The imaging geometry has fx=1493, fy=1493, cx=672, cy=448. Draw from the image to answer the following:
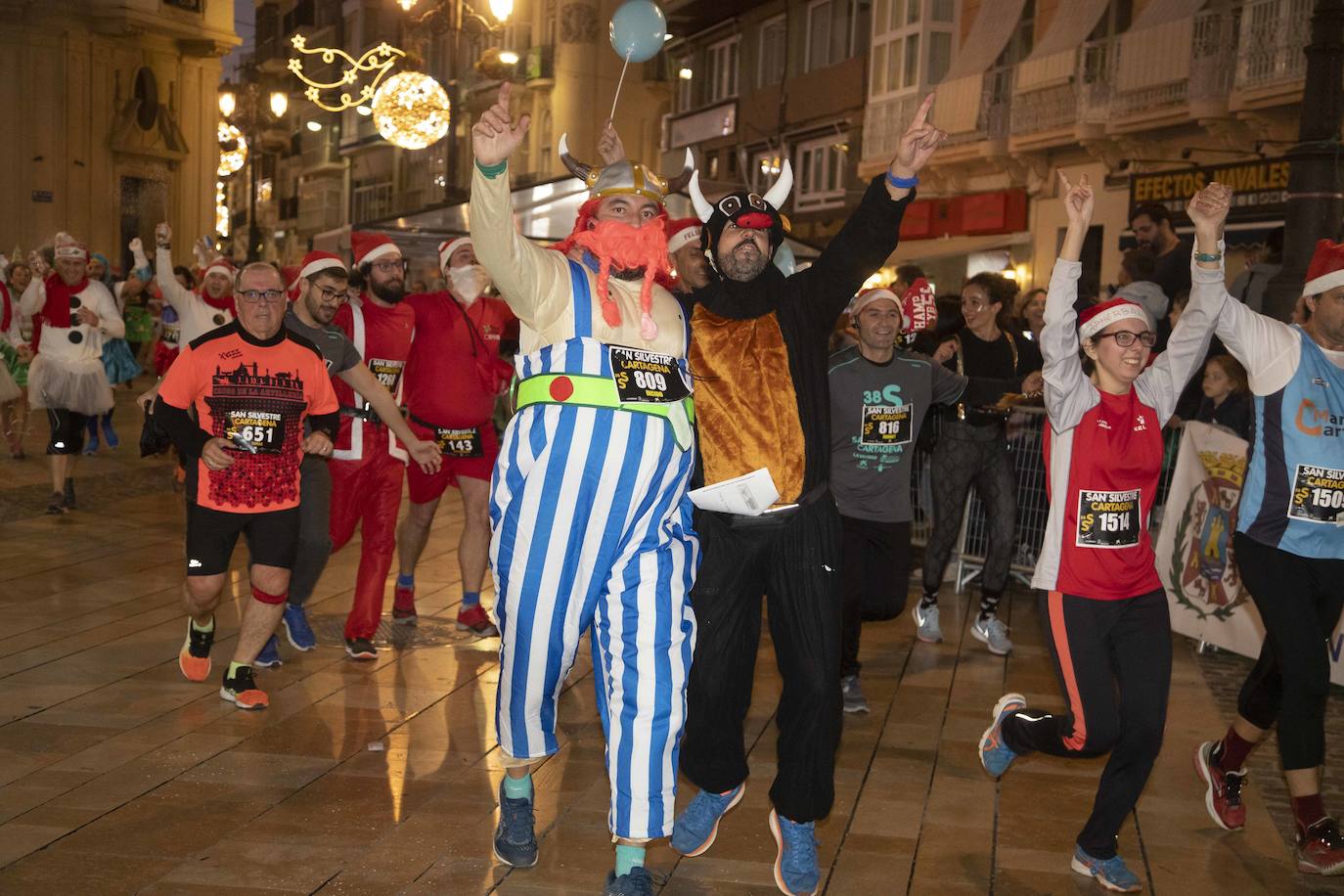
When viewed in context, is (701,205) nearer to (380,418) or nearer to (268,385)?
(268,385)

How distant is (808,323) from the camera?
493cm

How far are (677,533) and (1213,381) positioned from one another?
5.72 meters

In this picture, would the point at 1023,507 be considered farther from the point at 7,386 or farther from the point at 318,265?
the point at 7,386

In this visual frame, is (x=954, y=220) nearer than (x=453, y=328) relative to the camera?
No

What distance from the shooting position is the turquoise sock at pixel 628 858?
14.9 ft

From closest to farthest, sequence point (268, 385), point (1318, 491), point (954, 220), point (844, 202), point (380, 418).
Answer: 1. point (1318, 491)
2. point (268, 385)
3. point (380, 418)
4. point (954, 220)
5. point (844, 202)

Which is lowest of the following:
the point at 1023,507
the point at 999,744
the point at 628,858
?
the point at 628,858

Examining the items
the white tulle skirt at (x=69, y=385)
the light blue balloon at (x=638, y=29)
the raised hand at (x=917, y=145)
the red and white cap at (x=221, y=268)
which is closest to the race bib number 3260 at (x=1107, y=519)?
the raised hand at (x=917, y=145)

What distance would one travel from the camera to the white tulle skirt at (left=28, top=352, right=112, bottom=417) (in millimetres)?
12914

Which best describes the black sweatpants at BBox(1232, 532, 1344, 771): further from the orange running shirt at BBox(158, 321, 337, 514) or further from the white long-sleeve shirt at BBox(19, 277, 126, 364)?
the white long-sleeve shirt at BBox(19, 277, 126, 364)

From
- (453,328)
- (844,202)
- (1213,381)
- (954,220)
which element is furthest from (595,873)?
(844,202)

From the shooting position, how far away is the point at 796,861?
475 cm

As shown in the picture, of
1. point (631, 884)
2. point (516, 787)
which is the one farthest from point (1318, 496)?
point (516, 787)

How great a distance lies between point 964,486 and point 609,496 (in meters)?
4.86
